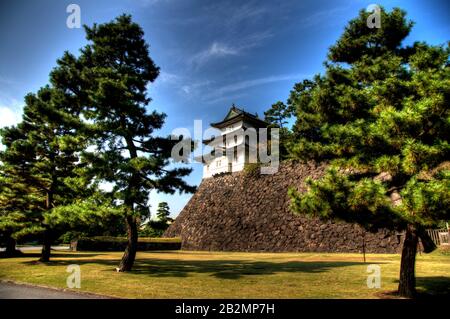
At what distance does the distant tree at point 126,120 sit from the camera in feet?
34.0

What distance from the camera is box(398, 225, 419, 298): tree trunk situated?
6605mm

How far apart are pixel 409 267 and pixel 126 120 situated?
37.0 feet

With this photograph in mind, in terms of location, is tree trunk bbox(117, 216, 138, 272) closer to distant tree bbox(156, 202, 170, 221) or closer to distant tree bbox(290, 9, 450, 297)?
distant tree bbox(290, 9, 450, 297)

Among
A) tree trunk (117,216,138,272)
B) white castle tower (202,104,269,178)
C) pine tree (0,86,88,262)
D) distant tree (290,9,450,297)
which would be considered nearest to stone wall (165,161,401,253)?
white castle tower (202,104,269,178)

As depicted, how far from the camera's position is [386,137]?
6.19m

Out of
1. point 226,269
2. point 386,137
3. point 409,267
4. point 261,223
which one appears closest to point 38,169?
point 226,269

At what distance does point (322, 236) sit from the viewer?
74.4 ft

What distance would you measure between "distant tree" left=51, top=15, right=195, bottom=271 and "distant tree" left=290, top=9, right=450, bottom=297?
588 cm

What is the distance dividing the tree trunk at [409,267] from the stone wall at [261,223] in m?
12.3

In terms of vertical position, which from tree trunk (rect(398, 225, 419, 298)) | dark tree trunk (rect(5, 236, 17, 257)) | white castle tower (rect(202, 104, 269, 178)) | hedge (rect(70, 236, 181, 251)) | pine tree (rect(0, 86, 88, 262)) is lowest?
hedge (rect(70, 236, 181, 251))
